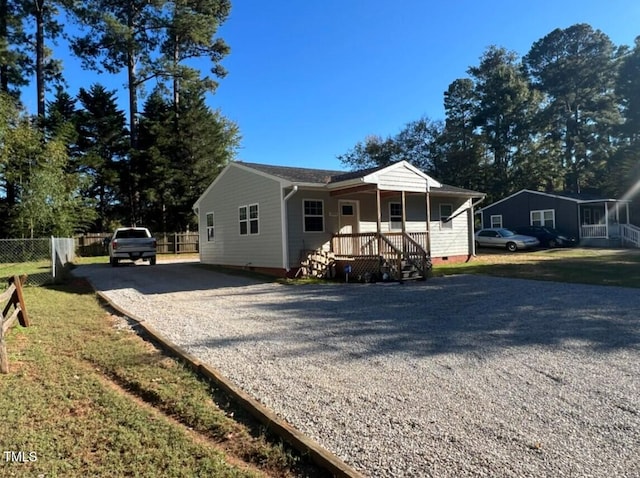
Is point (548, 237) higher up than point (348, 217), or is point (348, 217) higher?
point (348, 217)

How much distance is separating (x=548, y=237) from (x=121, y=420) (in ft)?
87.8

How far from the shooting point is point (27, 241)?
41.2ft

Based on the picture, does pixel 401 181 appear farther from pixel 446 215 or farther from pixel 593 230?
pixel 593 230

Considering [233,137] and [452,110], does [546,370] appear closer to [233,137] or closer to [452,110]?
[233,137]

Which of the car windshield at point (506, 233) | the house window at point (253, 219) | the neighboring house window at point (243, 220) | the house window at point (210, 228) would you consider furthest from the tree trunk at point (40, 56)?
the car windshield at point (506, 233)

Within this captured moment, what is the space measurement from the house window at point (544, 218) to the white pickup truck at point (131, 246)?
23.3 meters

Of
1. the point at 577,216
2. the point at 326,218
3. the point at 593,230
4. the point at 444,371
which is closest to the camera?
the point at 444,371

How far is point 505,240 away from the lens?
24.8 m

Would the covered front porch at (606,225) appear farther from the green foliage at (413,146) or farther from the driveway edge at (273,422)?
the driveway edge at (273,422)

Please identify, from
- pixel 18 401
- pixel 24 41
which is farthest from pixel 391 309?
pixel 24 41

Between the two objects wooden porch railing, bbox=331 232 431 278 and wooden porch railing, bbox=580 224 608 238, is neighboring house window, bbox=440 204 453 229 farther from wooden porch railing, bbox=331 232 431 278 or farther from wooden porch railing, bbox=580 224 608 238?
wooden porch railing, bbox=580 224 608 238

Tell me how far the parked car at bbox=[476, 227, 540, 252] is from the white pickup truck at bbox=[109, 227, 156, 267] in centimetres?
1852

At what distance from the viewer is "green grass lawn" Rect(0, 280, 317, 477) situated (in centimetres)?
289

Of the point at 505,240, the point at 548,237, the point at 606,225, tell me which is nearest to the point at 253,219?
the point at 505,240
